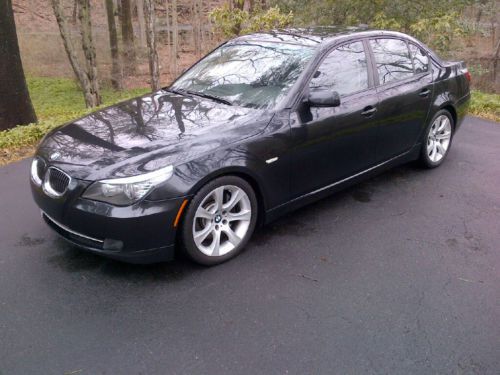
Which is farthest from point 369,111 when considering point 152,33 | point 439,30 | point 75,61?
point 75,61

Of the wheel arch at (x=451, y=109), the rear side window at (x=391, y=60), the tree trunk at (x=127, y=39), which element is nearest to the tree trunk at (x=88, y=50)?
the tree trunk at (x=127, y=39)

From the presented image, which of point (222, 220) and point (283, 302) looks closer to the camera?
point (283, 302)

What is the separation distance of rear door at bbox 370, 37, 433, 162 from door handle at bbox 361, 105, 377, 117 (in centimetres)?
9

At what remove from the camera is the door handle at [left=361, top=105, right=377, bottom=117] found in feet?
13.6

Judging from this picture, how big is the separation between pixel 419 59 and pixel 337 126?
66.0 inches

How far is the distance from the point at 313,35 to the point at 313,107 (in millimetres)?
919

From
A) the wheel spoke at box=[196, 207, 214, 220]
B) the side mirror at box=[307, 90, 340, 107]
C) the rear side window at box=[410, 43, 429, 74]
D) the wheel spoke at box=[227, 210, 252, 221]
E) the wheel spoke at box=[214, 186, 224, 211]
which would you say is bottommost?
the wheel spoke at box=[227, 210, 252, 221]

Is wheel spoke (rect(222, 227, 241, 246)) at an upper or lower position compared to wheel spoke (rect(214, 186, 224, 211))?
lower

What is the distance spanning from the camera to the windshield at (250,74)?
3.81 metres

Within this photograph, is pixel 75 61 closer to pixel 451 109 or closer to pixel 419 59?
pixel 419 59

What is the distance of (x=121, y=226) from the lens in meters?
2.96

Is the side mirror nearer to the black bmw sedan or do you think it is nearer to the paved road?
the black bmw sedan

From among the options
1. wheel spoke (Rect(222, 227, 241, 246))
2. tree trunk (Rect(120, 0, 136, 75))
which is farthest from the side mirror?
tree trunk (Rect(120, 0, 136, 75))

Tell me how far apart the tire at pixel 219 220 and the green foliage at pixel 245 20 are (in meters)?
5.43
